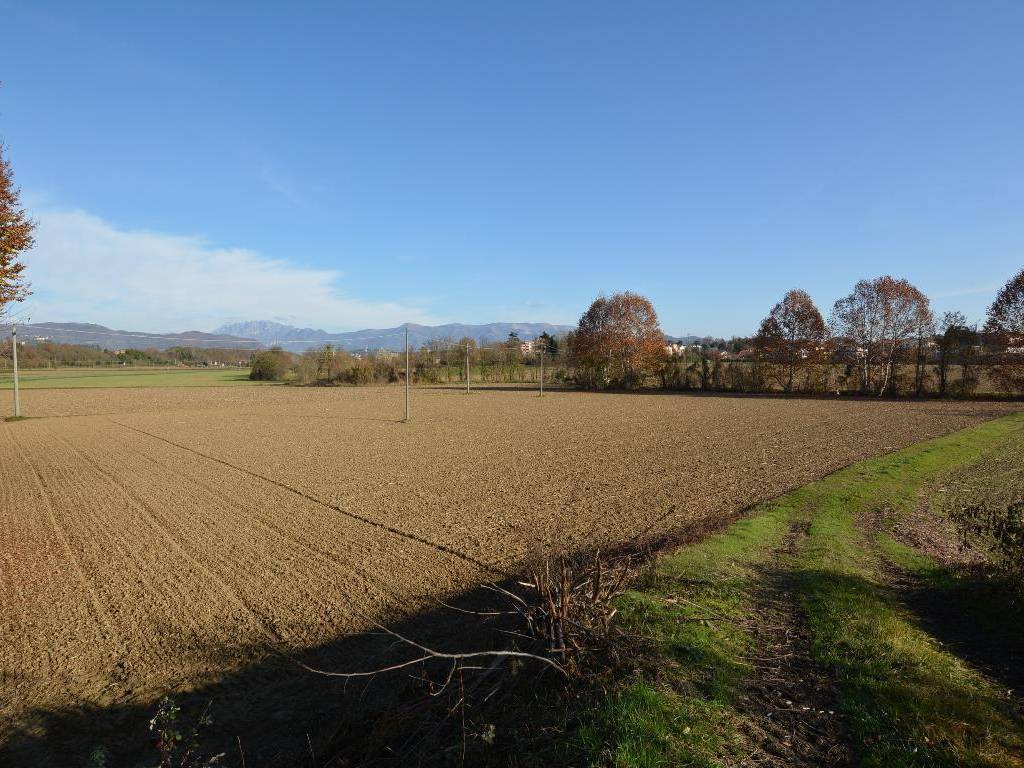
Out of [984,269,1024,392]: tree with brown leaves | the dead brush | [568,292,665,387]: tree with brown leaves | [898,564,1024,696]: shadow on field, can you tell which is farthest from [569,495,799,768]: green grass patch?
[568,292,665,387]: tree with brown leaves

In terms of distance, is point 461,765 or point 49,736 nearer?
point 461,765

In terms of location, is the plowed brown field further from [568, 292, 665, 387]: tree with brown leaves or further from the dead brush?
[568, 292, 665, 387]: tree with brown leaves

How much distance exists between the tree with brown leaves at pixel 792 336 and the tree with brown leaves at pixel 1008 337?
9494 mm

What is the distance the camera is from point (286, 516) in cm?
1010

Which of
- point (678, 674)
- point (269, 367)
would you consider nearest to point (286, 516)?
point (678, 674)

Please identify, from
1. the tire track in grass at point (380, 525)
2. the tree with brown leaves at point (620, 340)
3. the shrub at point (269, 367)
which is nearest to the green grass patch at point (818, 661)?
the tire track in grass at point (380, 525)

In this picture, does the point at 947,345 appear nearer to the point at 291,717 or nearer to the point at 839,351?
the point at 839,351

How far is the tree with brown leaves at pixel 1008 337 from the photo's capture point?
103 feet

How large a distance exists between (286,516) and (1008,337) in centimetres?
3974

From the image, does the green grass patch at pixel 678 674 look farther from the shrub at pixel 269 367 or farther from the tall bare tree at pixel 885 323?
the shrub at pixel 269 367

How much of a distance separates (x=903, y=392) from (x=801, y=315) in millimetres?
8481

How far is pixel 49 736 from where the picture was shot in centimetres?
432

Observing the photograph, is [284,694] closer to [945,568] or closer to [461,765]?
[461,765]

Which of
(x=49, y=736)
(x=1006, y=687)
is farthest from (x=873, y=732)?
(x=49, y=736)
